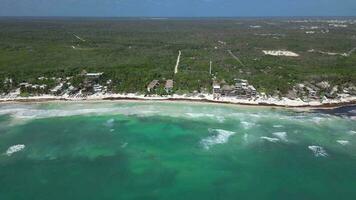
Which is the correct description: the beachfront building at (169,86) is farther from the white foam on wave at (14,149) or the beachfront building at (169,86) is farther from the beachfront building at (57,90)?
the white foam on wave at (14,149)

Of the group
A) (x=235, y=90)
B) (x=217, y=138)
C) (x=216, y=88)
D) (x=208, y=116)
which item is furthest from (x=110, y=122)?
(x=235, y=90)

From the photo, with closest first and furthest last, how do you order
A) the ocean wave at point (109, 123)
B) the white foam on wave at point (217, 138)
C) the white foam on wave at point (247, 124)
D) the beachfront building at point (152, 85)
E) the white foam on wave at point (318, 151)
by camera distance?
1. the white foam on wave at point (318, 151)
2. the white foam on wave at point (217, 138)
3. the white foam on wave at point (247, 124)
4. the ocean wave at point (109, 123)
5. the beachfront building at point (152, 85)

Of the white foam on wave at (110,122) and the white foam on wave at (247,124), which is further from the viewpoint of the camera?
the white foam on wave at (110,122)

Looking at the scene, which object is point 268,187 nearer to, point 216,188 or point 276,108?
point 216,188

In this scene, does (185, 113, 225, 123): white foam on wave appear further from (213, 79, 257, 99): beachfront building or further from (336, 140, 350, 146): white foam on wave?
(336, 140, 350, 146): white foam on wave

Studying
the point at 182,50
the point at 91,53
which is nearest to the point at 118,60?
the point at 91,53

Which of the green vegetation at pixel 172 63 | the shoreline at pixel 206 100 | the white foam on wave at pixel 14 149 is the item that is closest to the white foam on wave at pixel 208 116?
the shoreline at pixel 206 100
